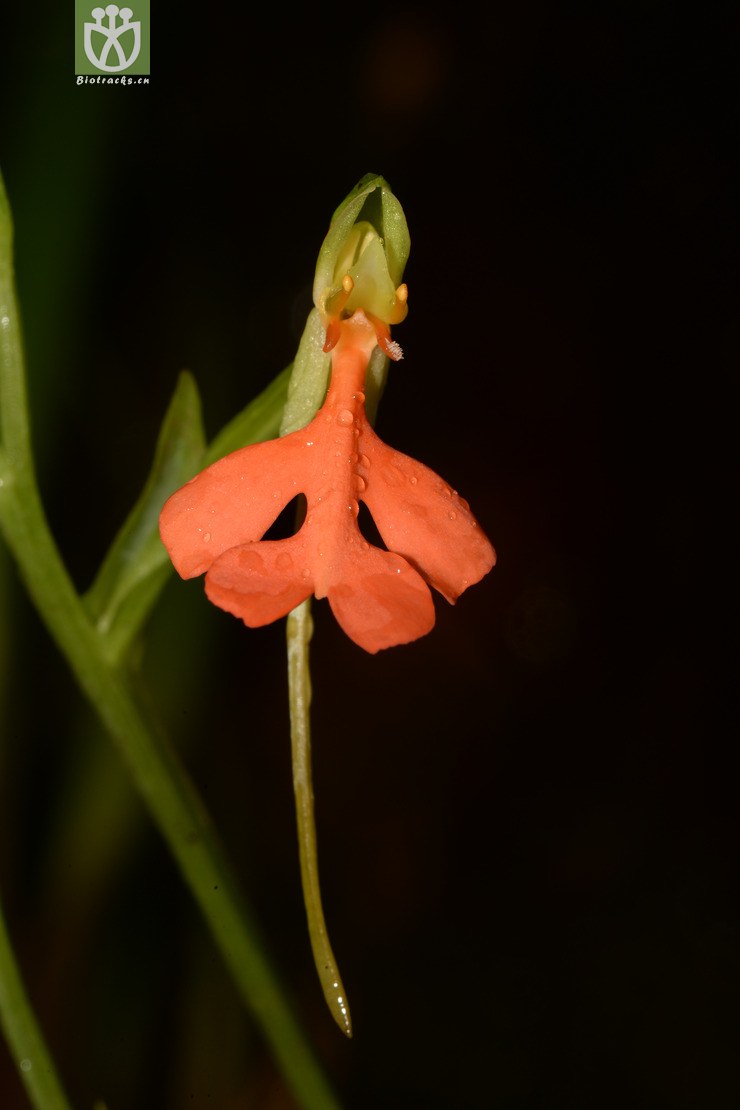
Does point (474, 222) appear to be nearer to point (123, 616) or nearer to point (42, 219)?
point (42, 219)

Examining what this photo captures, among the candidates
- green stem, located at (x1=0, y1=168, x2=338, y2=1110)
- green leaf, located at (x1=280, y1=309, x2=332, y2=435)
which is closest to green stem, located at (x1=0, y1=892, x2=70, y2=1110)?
Result: green stem, located at (x1=0, y1=168, x2=338, y2=1110)

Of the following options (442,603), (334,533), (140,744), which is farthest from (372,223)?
(442,603)

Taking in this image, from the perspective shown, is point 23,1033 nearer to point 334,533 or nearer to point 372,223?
point 334,533

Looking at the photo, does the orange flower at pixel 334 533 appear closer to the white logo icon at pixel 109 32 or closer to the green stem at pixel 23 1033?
the green stem at pixel 23 1033

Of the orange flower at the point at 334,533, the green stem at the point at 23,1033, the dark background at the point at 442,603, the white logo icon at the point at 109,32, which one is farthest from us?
the dark background at the point at 442,603

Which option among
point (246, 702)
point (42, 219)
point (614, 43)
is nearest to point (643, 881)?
point (246, 702)

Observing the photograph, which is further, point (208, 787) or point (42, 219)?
point (208, 787)

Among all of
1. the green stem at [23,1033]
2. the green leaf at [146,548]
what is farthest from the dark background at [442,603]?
the green stem at [23,1033]

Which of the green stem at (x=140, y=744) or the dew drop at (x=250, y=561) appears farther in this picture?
the green stem at (x=140, y=744)
